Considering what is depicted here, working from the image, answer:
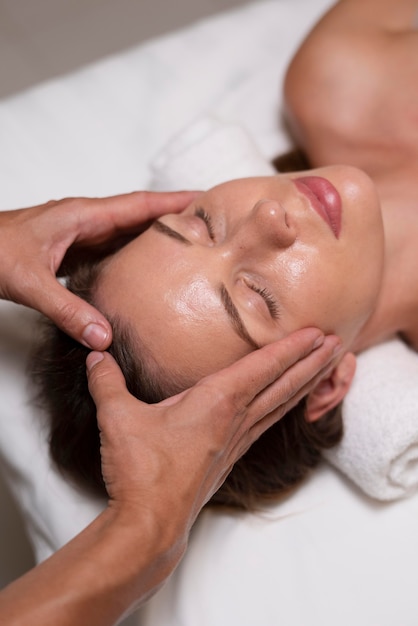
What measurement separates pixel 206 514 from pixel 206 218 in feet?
1.87

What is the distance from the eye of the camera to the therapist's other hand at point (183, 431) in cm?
95

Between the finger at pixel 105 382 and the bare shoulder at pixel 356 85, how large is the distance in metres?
0.81

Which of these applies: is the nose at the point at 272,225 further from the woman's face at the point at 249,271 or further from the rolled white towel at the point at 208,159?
the rolled white towel at the point at 208,159

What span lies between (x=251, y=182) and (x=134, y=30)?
1.41m

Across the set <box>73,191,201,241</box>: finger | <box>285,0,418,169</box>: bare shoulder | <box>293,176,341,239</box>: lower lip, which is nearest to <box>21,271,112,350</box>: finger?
<box>73,191,201,241</box>: finger

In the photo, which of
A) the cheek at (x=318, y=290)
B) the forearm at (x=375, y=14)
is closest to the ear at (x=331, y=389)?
the cheek at (x=318, y=290)

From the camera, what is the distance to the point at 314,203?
3.83ft

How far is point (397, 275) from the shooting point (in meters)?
1.39

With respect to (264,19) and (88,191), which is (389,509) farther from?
(264,19)

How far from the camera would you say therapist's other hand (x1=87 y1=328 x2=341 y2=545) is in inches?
37.3

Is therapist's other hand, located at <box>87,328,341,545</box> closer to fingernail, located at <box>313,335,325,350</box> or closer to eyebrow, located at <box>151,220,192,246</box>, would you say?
fingernail, located at <box>313,335,325,350</box>

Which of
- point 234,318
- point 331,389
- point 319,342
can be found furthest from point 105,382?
point 331,389

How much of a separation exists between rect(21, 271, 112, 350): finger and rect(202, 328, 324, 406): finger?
0.73 feet

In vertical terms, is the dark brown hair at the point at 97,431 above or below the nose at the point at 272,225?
below
